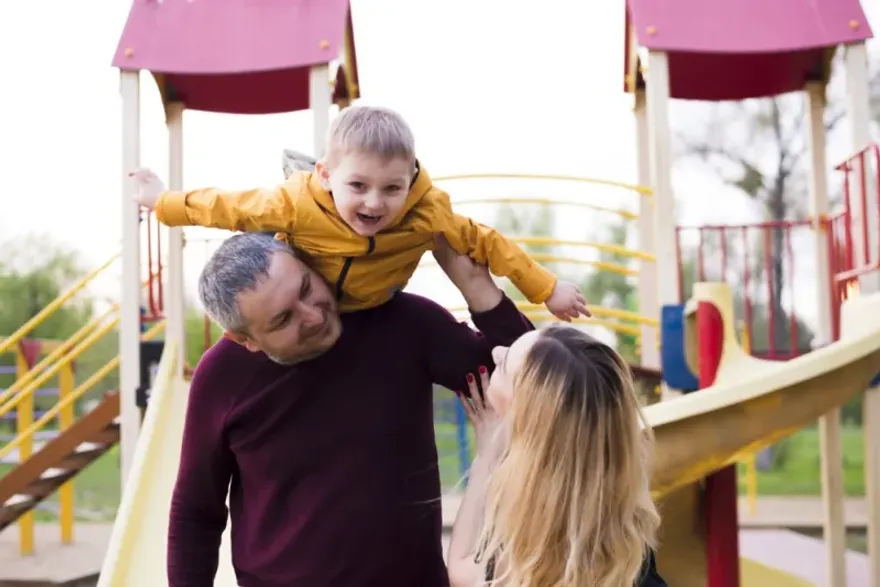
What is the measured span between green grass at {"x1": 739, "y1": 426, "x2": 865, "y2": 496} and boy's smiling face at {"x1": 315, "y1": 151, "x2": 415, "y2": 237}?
1157 cm

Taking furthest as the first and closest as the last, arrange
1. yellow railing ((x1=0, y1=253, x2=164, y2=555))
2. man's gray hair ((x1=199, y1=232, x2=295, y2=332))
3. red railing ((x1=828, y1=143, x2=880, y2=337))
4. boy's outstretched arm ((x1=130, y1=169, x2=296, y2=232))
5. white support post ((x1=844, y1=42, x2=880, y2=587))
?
yellow railing ((x1=0, y1=253, x2=164, y2=555)), red railing ((x1=828, y1=143, x2=880, y2=337)), white support post ((x1=844, y1=42, x2=880, y2=587)), boy's outstretched arm ((x1=130, y1=169, x2=296, y2=232)), man's gray hair ((x1=199, y1=232, x2=295, y2=332))

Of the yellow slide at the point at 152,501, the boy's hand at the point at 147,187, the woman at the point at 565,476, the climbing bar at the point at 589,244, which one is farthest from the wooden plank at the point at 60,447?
the woman at the point at 565,476

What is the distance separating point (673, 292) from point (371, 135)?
9.09 feet

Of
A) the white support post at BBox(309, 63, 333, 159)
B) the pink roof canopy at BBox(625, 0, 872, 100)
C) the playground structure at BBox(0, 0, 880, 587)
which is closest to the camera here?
the playground structure at BBox(0, 0, 880, 587)

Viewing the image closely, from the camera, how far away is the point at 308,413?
5.02ft

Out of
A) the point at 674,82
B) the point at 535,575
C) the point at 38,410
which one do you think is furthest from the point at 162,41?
the point at 38,410

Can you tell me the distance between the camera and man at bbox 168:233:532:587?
1484mm

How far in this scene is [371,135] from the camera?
1.63 m

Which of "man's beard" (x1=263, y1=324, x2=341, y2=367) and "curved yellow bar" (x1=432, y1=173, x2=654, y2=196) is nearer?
"man's beard" (x1=263, y1=324, x2=341, y2=367)

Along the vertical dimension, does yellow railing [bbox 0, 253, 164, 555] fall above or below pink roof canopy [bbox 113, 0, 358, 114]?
below

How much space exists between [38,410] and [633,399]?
13277 millimetres

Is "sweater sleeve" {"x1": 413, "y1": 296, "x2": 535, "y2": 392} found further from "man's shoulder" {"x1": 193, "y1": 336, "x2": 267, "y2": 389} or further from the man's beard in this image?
"man's shoulder" {"x1": 193, "y1": 336, "x2": 267, "y2": 389}

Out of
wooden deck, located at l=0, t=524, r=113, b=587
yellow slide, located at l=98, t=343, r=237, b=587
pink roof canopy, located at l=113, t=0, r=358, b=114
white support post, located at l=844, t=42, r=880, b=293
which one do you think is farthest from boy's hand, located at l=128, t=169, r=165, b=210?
wooden deck, located at l=0, t=524, r=113, b=587

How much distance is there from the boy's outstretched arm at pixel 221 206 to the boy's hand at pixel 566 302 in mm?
546
